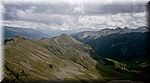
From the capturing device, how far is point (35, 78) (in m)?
122

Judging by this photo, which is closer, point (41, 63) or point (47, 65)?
point (41, 63)

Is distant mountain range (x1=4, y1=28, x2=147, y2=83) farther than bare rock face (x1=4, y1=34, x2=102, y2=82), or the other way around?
bare rock face (x1=4, y1=34, x2=102, y2=82)

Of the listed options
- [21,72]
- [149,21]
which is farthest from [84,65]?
[149,21]

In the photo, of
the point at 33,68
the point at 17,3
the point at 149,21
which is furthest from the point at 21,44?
the point at 149,21

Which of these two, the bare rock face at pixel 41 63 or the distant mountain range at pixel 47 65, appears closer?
the distant mountain range at pixel 47 65

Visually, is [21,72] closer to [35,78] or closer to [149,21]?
[35,78]

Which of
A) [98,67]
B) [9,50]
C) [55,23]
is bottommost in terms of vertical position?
[98,67]

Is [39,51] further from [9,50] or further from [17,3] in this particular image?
[17,3]

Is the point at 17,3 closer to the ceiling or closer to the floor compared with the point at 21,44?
closer to the ceiling

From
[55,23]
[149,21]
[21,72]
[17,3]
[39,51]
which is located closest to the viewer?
[149,21]

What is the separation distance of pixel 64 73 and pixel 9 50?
29.3m

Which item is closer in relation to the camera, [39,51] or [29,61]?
[29,61]

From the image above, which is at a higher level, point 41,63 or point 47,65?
point 41,63

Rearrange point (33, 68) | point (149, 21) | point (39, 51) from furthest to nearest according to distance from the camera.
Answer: point (39, 51)
point (33, 68)
point (149, 21)
